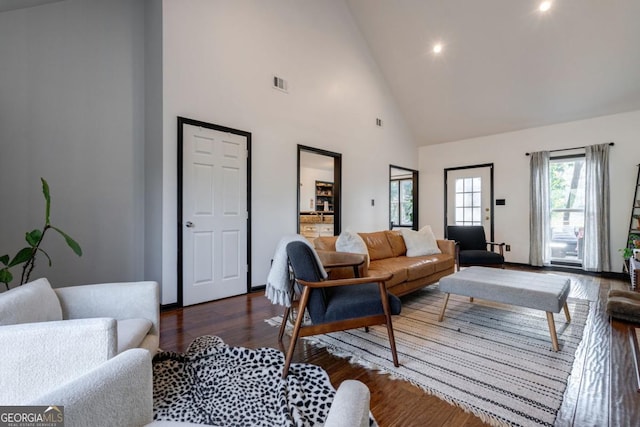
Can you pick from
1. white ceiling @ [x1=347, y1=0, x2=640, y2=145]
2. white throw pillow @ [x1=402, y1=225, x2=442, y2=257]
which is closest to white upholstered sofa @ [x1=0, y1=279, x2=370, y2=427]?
white throw pillow @ [x1=402, y1=225, x2=442, y2=257]

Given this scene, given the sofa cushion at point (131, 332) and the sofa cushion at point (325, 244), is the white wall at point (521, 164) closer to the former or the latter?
the sofa cushion at point (325, 244)

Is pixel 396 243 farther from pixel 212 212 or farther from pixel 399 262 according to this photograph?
pixel 212 212

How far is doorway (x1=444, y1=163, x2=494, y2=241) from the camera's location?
6248mm

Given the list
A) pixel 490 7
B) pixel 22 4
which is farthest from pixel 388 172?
pixel 22 4

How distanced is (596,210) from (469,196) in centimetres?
211

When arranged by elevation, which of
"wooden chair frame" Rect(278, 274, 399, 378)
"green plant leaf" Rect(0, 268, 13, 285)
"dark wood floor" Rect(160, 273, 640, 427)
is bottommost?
"dark wood floor" Rect(160, 273, 640, 427)

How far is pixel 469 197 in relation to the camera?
6535 mm

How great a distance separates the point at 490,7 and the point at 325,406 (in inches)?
216

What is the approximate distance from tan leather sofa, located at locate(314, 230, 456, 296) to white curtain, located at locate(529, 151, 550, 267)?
2414 mm

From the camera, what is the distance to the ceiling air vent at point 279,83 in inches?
166

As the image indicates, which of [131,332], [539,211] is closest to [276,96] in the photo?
[131,332]

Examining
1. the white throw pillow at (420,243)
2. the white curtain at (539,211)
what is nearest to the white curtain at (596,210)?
the white curtain at (539,211)

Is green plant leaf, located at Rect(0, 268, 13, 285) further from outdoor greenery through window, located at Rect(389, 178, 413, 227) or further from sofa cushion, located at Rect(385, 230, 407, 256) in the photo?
outdoor greenery through window, located at Rect(389, 178, 413, 227)

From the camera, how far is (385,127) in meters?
6.26
